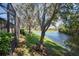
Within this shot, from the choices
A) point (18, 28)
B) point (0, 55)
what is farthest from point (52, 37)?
point (0, 55)

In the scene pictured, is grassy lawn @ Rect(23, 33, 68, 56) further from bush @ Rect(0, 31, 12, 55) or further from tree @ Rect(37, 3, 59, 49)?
bush @ Rect(0, 31, 12, 55)

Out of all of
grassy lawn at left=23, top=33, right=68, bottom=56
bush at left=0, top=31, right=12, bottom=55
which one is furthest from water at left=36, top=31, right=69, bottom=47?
bush at left=0, top=31, right=12, bottom=55

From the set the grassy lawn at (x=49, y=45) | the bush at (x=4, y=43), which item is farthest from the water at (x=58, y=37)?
the bush at (x=4, y=43)

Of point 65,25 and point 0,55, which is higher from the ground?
point 65,25

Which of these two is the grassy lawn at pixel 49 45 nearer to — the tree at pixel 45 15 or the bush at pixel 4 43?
the tree at pixel 45 15

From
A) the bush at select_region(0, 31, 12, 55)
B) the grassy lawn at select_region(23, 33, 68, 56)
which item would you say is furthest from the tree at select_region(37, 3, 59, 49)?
the bush at select_region(0, 31, 12, 55)

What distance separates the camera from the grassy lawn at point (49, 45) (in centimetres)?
311

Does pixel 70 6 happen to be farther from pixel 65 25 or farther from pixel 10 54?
pixel 10 54

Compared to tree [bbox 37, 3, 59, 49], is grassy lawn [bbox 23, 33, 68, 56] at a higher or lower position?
lower

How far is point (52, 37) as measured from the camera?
3.10 metres

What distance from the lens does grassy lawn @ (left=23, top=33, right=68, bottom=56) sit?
311 centimetres

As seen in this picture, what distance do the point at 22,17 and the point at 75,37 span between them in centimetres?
62

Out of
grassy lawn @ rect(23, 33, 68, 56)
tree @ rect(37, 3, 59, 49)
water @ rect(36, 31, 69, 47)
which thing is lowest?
grassy lawn @ rect(23, 33, 68, 56)

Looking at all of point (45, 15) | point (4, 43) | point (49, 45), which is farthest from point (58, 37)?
point (4, 43)
